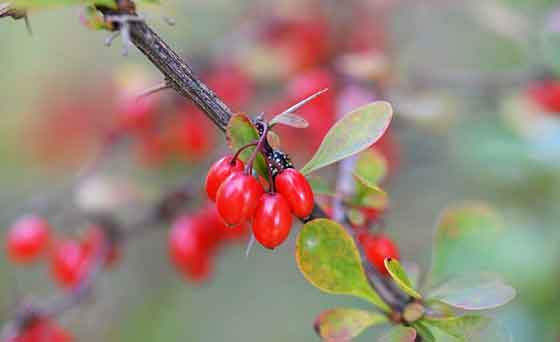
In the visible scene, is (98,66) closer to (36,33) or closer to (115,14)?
(36,33)

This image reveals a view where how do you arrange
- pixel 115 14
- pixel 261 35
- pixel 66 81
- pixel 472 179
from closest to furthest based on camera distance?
pixel 115 14, pixel 261 35, pixel 472 179, pixel 66 81

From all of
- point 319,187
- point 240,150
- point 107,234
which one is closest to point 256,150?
point 240,150

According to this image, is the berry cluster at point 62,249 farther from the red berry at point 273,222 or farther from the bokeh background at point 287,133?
the red berry at point 273,222

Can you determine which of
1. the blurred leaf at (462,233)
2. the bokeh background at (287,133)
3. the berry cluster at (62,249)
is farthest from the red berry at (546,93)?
the berry cluster at (62,249)

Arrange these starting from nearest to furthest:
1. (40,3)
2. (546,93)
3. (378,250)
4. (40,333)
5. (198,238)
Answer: (40,3) → (378,250) → (40,333) → (198,238) → (546,93)

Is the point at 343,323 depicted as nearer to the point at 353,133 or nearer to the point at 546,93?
the point at 353,133

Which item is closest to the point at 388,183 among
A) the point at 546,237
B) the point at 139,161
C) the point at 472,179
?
the point at 472,179
